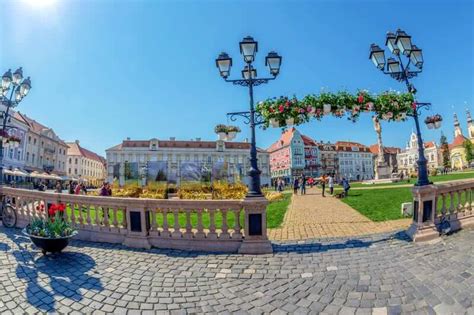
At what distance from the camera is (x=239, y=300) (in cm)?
356

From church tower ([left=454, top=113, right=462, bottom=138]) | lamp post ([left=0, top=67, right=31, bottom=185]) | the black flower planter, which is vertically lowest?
the black flower planter

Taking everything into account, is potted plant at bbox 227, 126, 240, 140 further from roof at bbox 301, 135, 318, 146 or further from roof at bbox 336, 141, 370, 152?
roof at bbox 336, 141, 370, 152

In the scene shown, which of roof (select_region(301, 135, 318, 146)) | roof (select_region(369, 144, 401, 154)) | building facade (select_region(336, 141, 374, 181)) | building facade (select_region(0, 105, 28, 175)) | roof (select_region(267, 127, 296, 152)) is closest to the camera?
building facade (select_region(0, 105, 28, 175))

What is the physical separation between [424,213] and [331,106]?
3.48 metres

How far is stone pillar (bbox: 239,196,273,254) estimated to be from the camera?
553 cm

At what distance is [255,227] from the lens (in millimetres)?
5629

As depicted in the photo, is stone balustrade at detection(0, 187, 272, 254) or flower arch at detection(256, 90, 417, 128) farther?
flower arch at detection(256, 90, 417, 128)

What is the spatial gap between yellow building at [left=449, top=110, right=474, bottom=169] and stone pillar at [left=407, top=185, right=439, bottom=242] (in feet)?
→ 335

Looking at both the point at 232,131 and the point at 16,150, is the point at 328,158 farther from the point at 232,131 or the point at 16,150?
the point at 232,131

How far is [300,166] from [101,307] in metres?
80.1

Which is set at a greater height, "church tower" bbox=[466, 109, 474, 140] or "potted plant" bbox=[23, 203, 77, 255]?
"church tower" bbox=[466, 109, 474, 140]

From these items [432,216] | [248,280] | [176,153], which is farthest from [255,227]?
[176,153]

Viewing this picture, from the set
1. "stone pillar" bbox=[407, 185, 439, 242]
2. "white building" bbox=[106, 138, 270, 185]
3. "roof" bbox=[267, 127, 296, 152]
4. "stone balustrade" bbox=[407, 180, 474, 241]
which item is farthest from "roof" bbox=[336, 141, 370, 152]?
"stone pillar" bbox=[407, 185, 439, 242]

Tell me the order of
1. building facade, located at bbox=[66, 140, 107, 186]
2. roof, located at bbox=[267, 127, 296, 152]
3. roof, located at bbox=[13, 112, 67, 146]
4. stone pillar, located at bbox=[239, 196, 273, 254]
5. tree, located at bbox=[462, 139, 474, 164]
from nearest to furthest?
stone pillar, located at bbox=[239, 196, 273, 254]
roof, located at bbox=[13, 112, 67, 146]
tree, located at bbox=[462, 139, 474, 164]
building facade, located at bbox=[66, 140, 107, 186]
roof, located at bbox=[267, 127, 296, 152]
